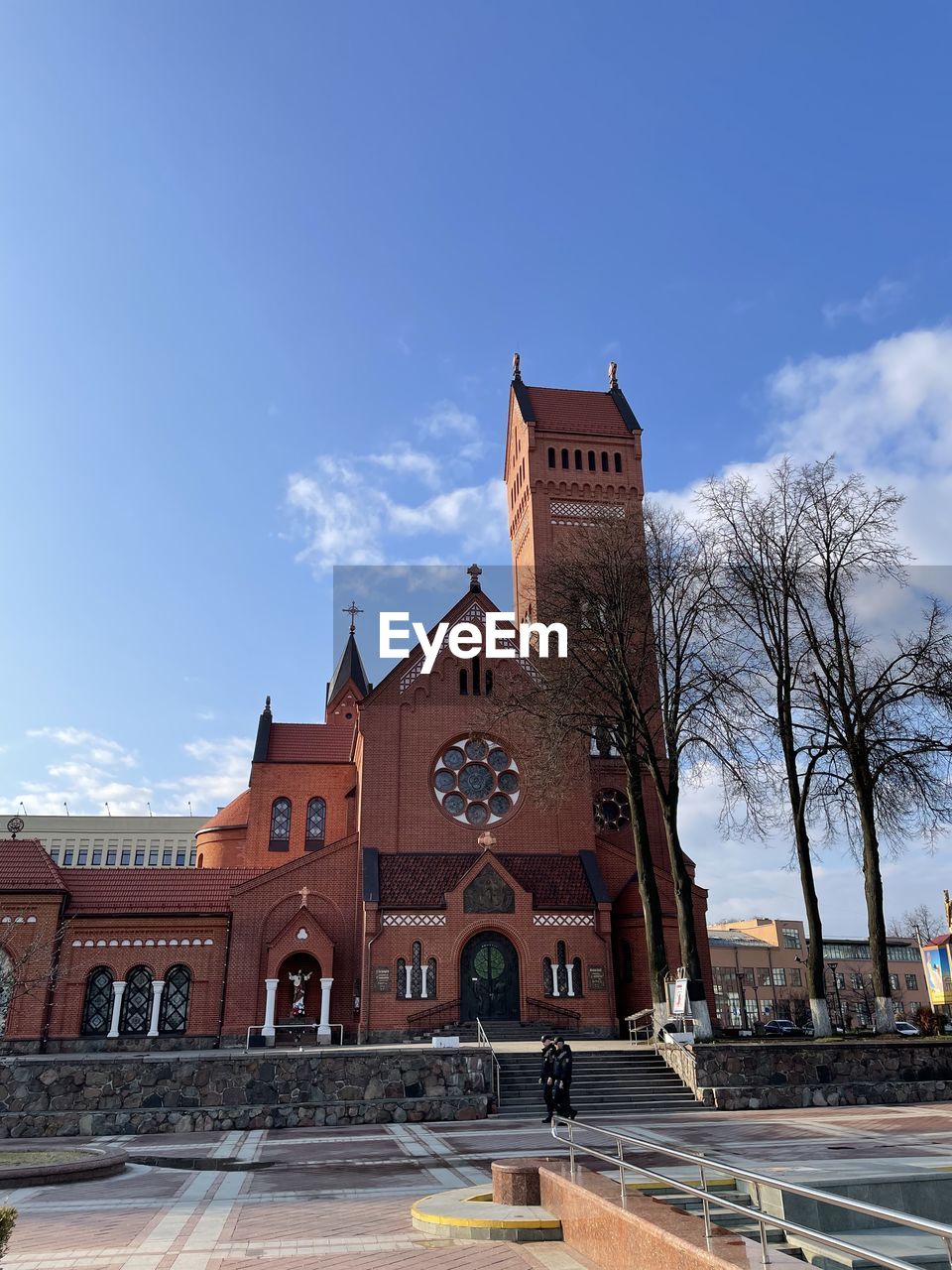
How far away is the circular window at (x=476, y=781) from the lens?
3453 cm

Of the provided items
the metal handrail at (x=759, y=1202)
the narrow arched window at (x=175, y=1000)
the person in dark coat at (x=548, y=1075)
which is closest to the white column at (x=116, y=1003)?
the narrow arched window at (x=175, y=1000)

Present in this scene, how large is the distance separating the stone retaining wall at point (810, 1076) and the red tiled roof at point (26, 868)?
22.0 meters

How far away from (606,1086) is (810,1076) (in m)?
4.58

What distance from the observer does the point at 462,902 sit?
1233 inches

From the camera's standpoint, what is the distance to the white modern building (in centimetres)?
9444

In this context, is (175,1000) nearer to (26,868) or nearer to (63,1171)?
(26,868)

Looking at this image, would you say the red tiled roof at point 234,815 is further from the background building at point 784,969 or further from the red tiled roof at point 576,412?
the background building at point 784,969

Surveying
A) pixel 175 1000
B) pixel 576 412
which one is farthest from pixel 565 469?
pixel 175 1000

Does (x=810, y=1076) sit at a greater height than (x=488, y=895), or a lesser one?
lesser

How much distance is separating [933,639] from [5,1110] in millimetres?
23668

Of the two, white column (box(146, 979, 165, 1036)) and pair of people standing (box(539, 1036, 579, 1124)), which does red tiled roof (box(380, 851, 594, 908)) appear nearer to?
white column (box(146, 979, 165, 1036))

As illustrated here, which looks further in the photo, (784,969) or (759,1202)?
(784,969)

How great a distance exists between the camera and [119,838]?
9625cm

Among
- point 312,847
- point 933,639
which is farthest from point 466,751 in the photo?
point 933,639
